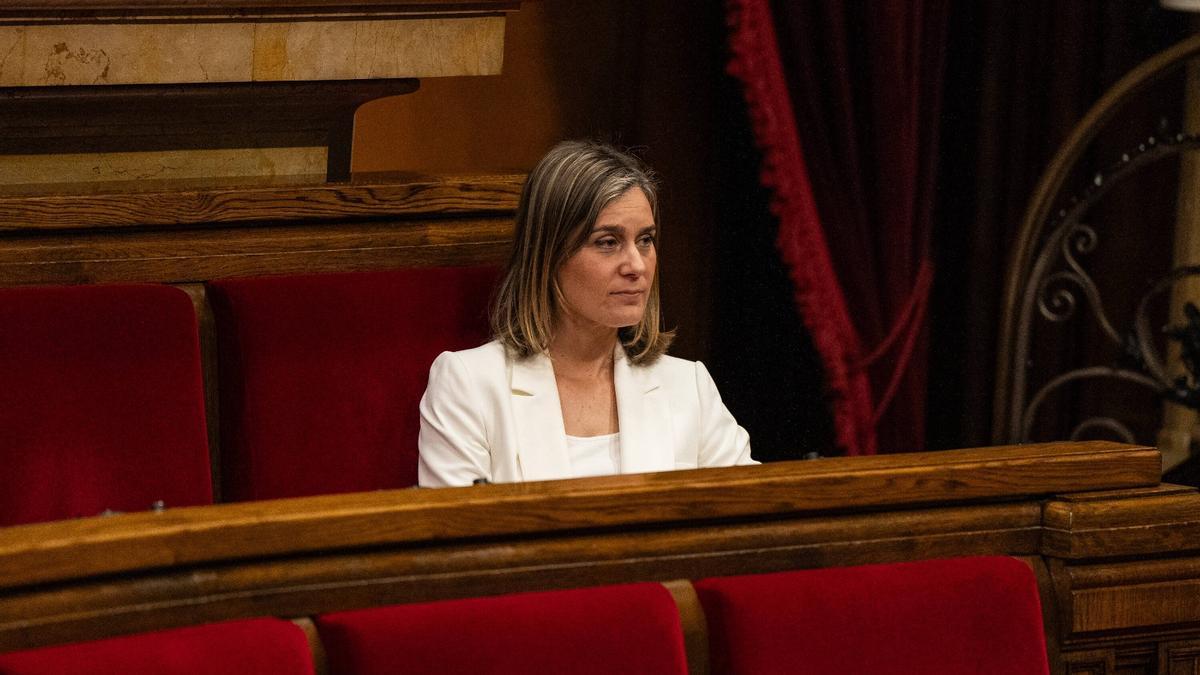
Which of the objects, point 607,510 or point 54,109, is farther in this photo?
point 54,109

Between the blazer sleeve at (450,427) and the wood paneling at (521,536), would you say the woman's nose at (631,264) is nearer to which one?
the blazer sleeve at (450,427)

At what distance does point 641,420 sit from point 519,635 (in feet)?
2.30

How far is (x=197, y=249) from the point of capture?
148cm

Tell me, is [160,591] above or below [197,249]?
below

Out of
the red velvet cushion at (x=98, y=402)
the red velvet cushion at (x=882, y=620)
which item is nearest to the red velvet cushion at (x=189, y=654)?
the red velvet cushion at (x=882, y=620)

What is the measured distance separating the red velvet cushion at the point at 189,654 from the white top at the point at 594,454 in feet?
2.33

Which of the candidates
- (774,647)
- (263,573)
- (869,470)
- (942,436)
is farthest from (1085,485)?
(942,436)

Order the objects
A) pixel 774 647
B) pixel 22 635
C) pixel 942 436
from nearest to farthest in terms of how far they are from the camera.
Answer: pixel 22 635
pixel 774 647
pixel 942 436

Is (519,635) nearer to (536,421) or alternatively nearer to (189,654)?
(189,654)

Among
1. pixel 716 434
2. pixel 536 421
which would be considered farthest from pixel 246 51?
pixel 716 434

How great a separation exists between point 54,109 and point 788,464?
852 millimetres

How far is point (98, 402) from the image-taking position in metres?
1.36

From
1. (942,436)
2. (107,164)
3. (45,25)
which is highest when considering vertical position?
(45,25)

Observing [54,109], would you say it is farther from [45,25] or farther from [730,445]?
[730,445]
